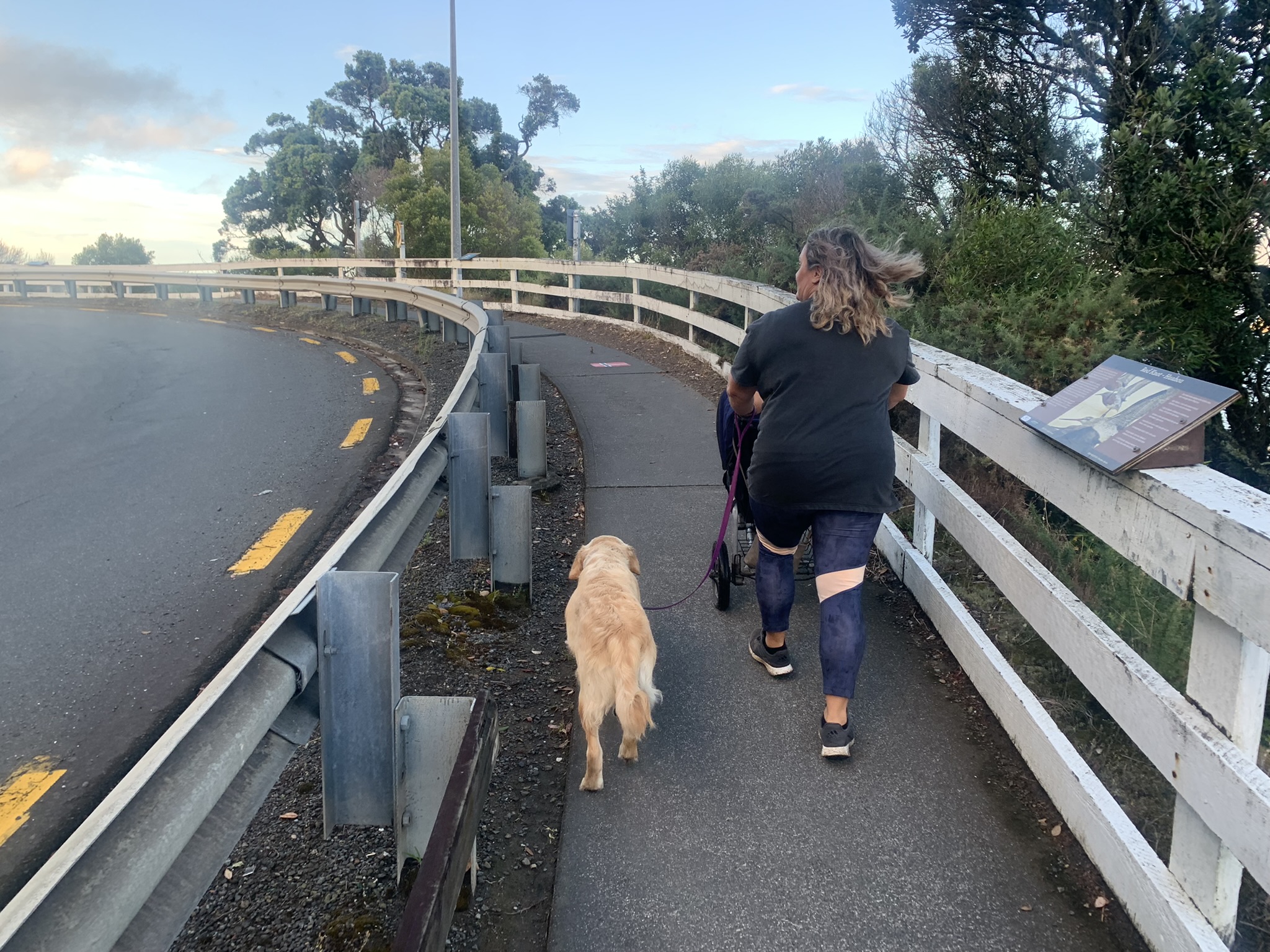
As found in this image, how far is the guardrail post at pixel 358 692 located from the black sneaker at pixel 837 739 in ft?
5.67

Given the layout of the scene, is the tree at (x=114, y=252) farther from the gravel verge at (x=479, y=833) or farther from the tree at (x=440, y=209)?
the gravel verge at (x=479, y=833)

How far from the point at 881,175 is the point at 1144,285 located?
8.19 meters

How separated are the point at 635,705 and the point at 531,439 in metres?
3.78

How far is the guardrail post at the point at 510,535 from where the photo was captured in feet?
17.0

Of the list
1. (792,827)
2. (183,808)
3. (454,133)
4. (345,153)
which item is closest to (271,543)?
(792,827)

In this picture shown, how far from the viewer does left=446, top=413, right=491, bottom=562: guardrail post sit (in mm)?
5039

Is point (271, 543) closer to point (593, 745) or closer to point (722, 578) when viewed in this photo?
point (722, 578)

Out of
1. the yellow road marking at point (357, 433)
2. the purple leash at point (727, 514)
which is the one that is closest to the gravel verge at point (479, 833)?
the purple leash at point (727, 514)

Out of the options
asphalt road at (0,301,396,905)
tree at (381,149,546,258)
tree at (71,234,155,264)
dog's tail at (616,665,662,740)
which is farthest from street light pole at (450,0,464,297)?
tree at (71,234,155,264)

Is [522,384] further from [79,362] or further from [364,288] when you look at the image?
[364,288]

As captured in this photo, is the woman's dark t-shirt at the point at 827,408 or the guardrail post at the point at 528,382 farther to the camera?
the guardrail post at the point at 528,382

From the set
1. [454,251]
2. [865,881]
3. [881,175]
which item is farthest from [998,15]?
[865,881]

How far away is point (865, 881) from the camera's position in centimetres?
314

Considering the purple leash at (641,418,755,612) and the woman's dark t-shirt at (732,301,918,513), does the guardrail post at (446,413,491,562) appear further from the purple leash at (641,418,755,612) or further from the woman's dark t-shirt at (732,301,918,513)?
the woman's dark t-shirt at (732,301,918,513)
